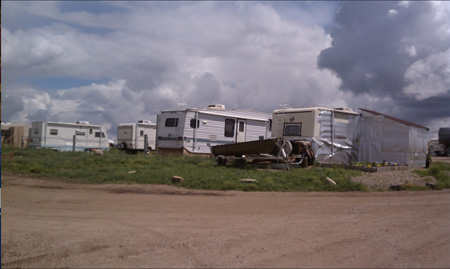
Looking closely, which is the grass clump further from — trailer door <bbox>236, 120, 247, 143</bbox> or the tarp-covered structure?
trailer door <bbox>236, 120, 247, 143</bbox>

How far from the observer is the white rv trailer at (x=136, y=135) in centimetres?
2800

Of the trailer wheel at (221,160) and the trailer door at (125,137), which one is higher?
the trailer door at (125,137)

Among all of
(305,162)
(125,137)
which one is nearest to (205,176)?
(305,162)

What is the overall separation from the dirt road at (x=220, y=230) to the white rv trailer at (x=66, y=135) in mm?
19432

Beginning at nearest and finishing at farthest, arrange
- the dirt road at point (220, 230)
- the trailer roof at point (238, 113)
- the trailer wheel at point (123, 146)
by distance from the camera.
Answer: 1. the dirt road at point (220, 230)
2. the trailer roof at point (238, 113)
3. the trailer wheel at point (123, 146)

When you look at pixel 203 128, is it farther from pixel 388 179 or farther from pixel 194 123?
pixel 388 179

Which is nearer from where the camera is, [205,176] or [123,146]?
[205,176]

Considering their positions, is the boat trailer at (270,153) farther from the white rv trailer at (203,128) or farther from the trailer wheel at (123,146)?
the trailer wheel at (123,146)

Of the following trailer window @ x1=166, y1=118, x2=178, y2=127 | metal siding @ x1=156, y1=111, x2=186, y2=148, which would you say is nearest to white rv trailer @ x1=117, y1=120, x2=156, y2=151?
metal siding @ x1=156, y1=111, x2=186, y2=148

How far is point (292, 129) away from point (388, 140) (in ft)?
13.5

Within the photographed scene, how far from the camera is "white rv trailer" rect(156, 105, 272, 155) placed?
65.2 ft

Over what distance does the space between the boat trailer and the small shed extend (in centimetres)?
317

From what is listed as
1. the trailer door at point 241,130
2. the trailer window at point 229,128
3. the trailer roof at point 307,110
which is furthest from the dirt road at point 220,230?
the trailer door at point 241,130

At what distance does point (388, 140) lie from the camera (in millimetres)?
16922
